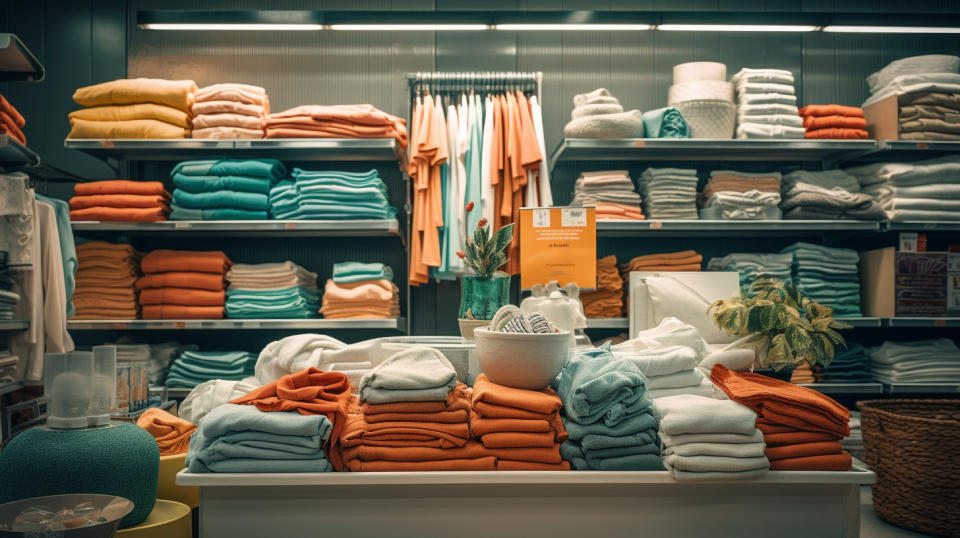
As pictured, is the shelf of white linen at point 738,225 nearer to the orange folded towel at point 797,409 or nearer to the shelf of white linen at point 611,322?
the shelf of white linen at point 611,322

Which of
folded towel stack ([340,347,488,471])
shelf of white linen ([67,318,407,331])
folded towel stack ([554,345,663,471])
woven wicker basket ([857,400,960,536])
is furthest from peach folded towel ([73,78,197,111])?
woven wicker basket ([857,400,960,536])

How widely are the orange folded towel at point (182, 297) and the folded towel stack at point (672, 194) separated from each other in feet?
8.78

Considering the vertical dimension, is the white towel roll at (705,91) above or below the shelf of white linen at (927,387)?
above

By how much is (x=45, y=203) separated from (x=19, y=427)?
3.64ft

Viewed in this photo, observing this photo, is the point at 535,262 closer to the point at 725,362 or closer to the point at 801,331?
the point at 725,362

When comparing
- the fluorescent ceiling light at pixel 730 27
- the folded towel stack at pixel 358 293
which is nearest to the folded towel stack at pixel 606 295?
the folded towel stack at pixel 358 293

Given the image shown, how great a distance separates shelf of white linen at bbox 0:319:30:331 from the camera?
2.86 m

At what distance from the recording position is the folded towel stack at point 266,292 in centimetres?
372

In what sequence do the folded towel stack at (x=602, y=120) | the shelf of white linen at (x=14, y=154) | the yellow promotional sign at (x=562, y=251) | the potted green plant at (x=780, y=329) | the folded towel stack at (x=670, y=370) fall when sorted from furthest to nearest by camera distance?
the folded towel stack at (x=602, y=120), the shelf of white linen at (x=14, y=154), the yellow promotional sign at (x=562, y=251), the potted green plant at (x=780, y=329), the folded towel stack at (x=670, y=370)

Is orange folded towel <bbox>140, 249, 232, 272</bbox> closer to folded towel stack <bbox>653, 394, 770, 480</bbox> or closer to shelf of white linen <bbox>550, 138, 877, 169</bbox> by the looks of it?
shelf of white linen <bbox>550, 138, 877, 169</bbox>

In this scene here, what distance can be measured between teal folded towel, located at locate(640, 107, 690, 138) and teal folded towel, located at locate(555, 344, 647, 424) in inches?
103

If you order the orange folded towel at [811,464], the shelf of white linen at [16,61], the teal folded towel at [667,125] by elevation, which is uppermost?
the shelf of white linen at [16,61]

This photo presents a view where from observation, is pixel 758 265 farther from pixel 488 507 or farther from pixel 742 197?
pixel 488 507

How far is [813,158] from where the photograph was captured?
165 inches
